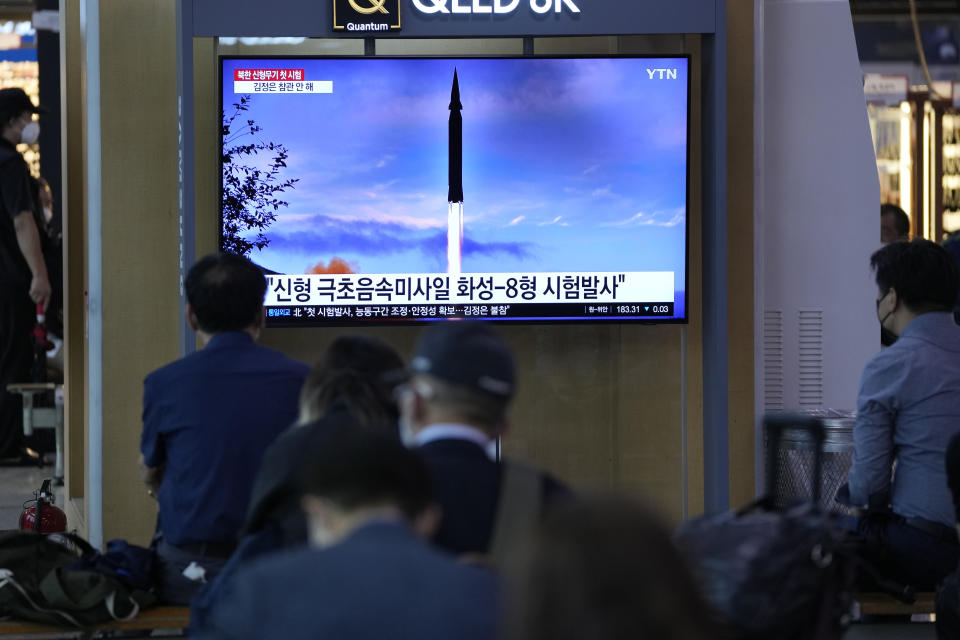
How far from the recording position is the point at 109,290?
5727 mm

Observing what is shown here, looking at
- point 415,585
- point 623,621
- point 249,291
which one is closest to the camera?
point 623,621

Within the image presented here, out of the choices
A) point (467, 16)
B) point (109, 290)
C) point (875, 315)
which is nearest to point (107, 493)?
point (109, 290)

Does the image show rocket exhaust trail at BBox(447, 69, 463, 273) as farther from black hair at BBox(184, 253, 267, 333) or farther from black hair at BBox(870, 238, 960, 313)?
black hair at BBox(870, 238, 960, 313)

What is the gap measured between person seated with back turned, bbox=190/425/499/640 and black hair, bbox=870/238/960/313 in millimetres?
2729

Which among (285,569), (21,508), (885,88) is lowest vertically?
(21,508)

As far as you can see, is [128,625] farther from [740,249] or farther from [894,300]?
[740,249]

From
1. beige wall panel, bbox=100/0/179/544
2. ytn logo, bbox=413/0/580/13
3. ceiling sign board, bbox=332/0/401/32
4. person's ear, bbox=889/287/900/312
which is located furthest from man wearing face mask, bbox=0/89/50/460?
person's ear, bbox=889/287/900/312

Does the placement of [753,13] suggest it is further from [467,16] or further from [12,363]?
[12,363]

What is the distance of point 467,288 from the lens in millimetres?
5473

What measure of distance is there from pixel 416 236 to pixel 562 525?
4211 millimetres

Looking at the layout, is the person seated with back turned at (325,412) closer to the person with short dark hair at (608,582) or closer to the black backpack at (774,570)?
the black backpack at (774,570)

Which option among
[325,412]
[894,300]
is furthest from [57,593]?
[894,300]

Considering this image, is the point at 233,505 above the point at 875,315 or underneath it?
underneath

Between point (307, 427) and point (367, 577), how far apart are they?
1.23 meters
